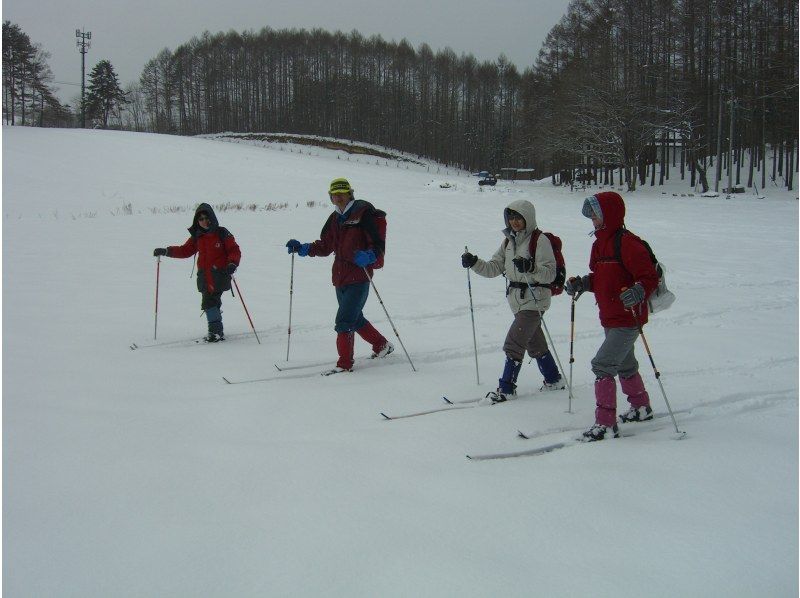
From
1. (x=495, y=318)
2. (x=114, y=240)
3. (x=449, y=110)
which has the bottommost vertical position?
(x=495, y=318)

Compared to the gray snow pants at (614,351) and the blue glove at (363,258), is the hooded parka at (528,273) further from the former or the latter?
the blue glove at (363,258)

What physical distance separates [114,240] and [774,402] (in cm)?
1319

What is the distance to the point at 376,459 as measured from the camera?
151 inches

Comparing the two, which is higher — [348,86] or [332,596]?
[348,86]

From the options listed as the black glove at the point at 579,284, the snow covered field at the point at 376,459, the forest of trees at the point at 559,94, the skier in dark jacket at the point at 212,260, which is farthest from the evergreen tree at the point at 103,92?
the black glove at the point at 579,284

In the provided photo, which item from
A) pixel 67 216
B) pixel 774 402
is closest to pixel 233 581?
pixel 774 402

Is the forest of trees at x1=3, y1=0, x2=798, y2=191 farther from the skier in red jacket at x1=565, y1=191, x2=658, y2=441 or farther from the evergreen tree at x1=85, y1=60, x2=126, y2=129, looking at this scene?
the skier in red jacket at x1=565, y1=191, x2=658, y2=441

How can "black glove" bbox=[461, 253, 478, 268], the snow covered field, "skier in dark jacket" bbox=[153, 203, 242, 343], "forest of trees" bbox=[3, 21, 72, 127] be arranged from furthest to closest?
"forest of trees" bbox=[3, 21, 72, 127]
"skier in dark jacket" bbox=[153, 203, 242, 343]
"black glove" bbox=[461, 253, 478, 268]
the snow covered field

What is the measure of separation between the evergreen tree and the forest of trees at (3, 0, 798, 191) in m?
2.53

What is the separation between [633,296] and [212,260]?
A: 4898mm

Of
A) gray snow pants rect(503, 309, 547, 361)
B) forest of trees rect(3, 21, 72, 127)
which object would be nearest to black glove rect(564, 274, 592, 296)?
gray snow pants rect(503, 309, 547, 361)

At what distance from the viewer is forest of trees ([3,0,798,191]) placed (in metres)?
34.2

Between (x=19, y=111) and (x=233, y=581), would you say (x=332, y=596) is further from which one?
(x=19, y=111)

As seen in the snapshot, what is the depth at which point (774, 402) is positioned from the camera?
4914 millimetres
